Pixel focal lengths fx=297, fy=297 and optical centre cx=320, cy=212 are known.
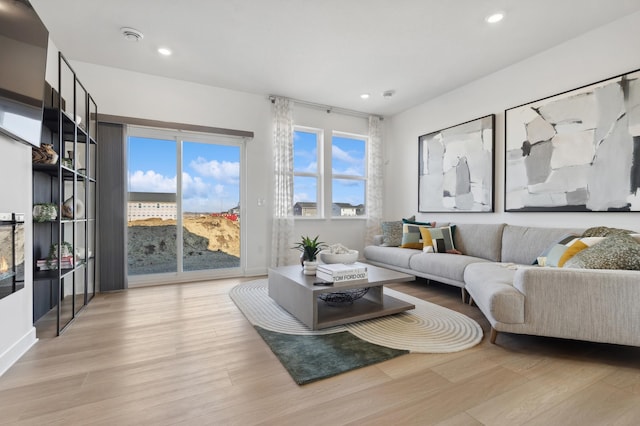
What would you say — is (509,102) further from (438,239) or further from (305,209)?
(305,209)

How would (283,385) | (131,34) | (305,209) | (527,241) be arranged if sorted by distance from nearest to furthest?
(283,385) < (131,34) < (527,241) < (305,209)

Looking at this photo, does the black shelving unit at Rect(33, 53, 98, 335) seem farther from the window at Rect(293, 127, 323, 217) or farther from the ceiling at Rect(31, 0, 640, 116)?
the window at Rect(293, 127, 323, 217)

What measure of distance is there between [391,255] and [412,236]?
0.42m

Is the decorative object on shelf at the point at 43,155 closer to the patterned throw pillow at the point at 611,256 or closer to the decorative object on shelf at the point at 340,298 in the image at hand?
the decorative object on shelf at the point at 340,298

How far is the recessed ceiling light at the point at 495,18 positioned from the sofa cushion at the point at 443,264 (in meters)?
2.34

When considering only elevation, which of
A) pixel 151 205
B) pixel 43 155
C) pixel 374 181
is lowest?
pixel 151 205

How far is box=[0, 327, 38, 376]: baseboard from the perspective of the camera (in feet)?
5.72

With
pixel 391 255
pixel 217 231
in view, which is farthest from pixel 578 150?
pixel 217 231

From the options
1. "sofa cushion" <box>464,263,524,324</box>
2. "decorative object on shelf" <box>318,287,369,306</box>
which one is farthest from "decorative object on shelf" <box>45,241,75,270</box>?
"sofa cushion" <box>464,263,524,324</box>

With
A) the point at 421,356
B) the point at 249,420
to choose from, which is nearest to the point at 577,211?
the point at 421,356

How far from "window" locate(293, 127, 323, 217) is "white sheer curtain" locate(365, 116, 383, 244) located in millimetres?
957

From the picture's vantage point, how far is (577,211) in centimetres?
302

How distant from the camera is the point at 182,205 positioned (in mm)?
4102

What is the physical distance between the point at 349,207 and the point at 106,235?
11.8 feet
